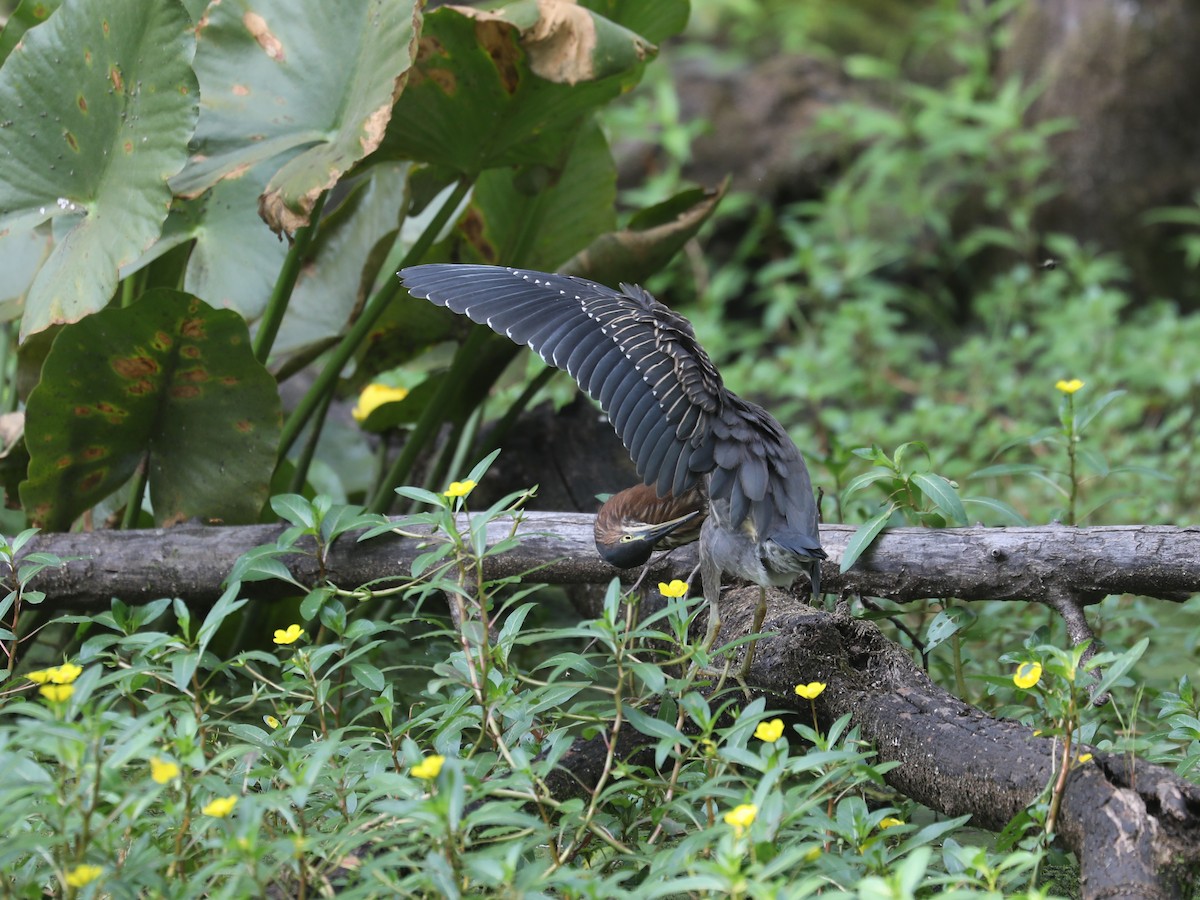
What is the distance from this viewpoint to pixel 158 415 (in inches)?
103

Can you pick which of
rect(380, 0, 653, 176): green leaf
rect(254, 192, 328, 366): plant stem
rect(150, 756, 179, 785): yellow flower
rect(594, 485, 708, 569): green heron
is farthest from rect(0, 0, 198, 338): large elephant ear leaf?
rect(150, 756, 179, 785): yellow flower

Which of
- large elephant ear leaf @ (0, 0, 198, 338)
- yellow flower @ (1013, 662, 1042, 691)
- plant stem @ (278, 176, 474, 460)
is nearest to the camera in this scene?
yellow flower @ (1013, 662, 1042, 691)

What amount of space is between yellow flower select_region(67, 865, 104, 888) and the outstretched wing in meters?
1.00

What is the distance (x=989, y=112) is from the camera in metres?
5.78

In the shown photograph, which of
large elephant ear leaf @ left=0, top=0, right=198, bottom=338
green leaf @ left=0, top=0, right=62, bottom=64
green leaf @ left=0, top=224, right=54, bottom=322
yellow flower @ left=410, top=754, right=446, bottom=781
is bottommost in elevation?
yellow flower @ left=410, top=754, right=446, bottom=781

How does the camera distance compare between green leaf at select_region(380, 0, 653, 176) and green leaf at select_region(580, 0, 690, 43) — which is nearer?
green leaf at select_region(380, 0, 653, 176)

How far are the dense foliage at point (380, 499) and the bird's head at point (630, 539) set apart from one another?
21 cm

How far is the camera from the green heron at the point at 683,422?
203 cm

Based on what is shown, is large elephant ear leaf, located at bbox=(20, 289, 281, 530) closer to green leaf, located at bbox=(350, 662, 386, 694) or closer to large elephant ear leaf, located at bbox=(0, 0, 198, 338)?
large elephant ear leaf, located at bbox=(0, 0, 198, 338)

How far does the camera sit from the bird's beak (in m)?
2.18

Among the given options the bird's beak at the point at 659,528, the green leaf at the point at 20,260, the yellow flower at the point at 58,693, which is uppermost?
the green leaf at the point at 20,260

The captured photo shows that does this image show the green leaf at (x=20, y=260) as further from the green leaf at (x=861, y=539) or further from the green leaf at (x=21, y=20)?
the green leaf at (x=861, y=539)

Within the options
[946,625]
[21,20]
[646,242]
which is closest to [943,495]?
[946,625]

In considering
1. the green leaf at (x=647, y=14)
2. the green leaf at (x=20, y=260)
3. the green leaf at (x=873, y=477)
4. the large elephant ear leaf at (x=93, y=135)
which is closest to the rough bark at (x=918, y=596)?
the green leaf at (x=873, y=477)
